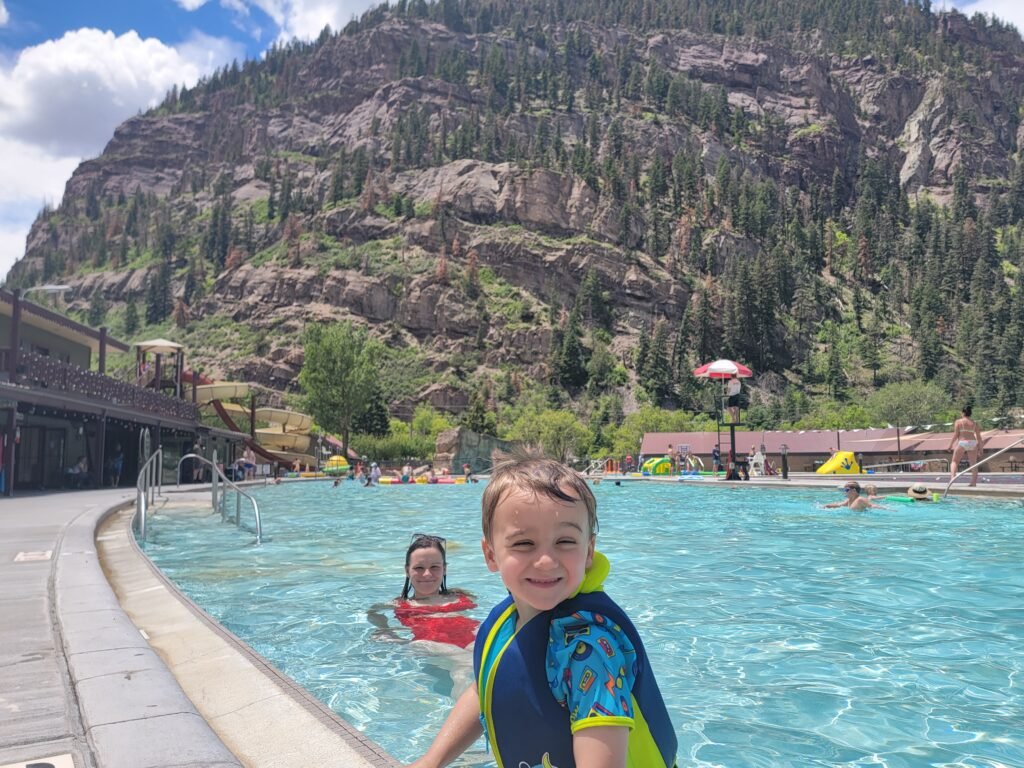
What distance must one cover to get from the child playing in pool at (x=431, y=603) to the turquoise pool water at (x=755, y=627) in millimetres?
259

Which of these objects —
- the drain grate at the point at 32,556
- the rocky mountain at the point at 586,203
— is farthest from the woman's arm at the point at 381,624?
the rocky mountain at the point at 586,203

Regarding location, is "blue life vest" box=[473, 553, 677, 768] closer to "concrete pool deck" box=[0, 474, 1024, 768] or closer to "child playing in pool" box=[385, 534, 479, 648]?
"concrete pool deck" box=[0, 474, 1024, 768]

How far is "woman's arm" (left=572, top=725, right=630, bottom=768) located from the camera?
162cm

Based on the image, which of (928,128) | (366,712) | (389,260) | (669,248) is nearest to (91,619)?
(366,712)

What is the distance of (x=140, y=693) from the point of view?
10.5ft

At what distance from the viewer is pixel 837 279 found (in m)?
121

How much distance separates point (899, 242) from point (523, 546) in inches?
5638

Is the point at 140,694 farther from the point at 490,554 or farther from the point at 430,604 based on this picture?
the point at 430,604

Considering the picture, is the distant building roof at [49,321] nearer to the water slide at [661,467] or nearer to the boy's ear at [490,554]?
the boy's ear at [490,554]

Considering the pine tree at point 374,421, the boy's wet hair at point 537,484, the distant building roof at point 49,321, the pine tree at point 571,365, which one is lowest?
the boy's wet hair at point 537,484

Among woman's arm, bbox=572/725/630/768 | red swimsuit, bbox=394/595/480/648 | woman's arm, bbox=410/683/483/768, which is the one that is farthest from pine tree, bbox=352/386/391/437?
woman's arm, bbox=572/725/630/768

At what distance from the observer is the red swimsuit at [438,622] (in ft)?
18.9

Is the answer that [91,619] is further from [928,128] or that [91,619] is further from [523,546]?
[928,128]

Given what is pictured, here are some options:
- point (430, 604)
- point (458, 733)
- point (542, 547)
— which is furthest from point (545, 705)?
point (430, 604)
